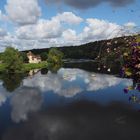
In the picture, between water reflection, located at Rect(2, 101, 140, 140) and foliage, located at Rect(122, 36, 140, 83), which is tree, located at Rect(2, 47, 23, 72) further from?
foliage, located at Rect(122, 36, 140, 83)

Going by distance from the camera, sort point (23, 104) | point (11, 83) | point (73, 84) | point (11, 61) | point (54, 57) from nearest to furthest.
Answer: point (23, 104)
point (73, 84)
point (11, 83)
point (11, 61)
point (54, 57)

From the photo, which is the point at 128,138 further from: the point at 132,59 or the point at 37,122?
the point at 132,59

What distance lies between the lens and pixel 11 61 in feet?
314

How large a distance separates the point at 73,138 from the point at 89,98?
64.4 ft

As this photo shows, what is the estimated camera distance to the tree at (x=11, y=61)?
95.8m

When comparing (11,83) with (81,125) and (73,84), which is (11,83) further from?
(81,125)

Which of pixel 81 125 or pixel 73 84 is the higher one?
pixel 81 125

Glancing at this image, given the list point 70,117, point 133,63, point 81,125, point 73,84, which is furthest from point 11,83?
point 133,63

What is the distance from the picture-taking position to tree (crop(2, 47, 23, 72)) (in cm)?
9575

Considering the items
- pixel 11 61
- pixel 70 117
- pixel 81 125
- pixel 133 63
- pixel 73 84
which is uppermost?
pixel 133 63

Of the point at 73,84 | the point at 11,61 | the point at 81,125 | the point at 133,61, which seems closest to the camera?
the point at 133,61

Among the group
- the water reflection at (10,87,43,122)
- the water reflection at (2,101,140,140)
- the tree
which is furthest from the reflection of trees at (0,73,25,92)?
the water reflection at (2,101,140,140)

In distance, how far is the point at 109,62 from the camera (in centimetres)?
468

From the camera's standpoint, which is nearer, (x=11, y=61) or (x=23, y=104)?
(x=23, y=104)
